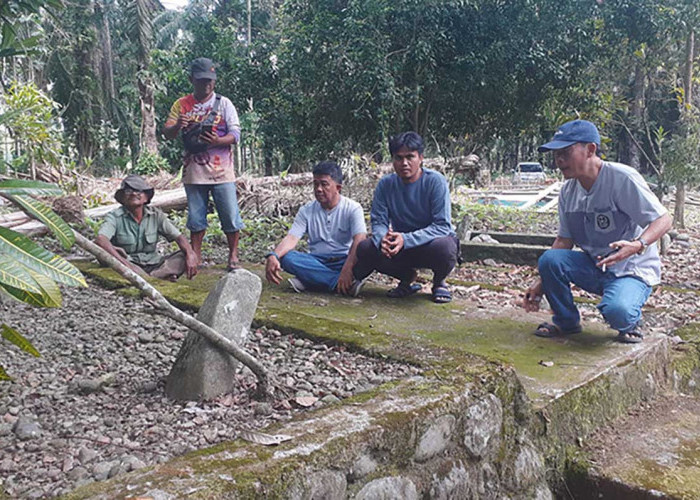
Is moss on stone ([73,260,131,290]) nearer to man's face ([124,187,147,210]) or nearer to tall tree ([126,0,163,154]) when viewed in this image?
man's face ([124,187,147,210])

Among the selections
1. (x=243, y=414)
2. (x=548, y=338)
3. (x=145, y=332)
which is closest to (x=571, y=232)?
Result: (x=548, y=338)

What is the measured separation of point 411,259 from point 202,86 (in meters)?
2.21

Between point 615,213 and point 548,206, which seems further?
point 548,206

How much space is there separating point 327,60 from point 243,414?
8.42 meters

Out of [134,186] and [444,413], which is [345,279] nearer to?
[134,186]

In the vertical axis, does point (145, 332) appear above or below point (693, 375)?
above

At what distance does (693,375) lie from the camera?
3295 millimetres

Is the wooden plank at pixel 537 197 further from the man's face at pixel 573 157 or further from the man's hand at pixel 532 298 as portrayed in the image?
the man's face at pixel 573 157

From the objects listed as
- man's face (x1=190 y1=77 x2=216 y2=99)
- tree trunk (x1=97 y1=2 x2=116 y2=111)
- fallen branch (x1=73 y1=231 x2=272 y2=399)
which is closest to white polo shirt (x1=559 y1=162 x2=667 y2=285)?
fallen branch (x1=73 y1=231 x2=272 y2=399)

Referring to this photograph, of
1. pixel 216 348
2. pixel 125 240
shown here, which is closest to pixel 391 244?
pixel 216 348

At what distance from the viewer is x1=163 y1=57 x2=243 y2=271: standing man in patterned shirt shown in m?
4.68

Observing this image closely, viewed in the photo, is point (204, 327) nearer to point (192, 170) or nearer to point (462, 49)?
point (192, 170)

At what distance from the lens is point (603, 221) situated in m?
3.04

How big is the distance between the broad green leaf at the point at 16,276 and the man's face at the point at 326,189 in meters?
2.80
